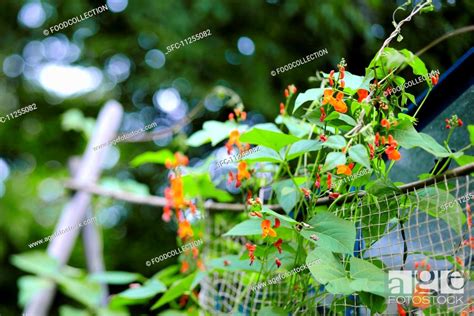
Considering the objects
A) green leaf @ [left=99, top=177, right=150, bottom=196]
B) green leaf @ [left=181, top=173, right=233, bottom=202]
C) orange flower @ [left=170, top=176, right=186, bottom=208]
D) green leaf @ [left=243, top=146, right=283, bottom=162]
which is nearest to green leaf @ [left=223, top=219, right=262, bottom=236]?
green leaf @ [left=243, top=146, right=283, bottom=162]

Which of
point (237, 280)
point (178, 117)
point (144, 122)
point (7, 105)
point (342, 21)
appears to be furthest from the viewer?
point (7, 105)

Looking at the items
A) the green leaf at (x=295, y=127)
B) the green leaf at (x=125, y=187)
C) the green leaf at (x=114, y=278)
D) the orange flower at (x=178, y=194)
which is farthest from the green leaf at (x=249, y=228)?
the green leaf at (x=125, y=187)

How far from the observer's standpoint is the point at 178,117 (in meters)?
3.81

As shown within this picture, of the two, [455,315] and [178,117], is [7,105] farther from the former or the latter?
[455,315]

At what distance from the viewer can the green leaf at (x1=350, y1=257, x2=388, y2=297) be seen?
1.87ft

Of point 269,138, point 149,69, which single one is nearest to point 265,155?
point 269,138

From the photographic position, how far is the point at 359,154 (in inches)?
23.8

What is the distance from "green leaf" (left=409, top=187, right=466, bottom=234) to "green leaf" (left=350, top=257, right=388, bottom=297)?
9 cm

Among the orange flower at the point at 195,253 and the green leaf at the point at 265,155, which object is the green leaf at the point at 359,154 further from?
the orange flower at the point at 195,253

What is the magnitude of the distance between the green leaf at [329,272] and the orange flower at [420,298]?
2.7 inches

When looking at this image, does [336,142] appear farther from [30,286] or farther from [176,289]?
[30,286]

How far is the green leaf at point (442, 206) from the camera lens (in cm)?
60

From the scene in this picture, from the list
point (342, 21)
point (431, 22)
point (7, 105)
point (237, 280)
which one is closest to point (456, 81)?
point (237, 280)

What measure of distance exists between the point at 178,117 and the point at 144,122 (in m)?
0.42
